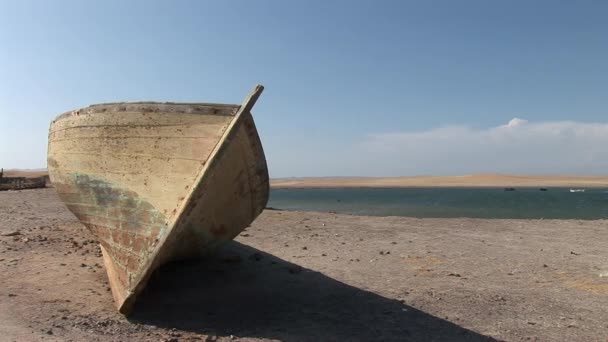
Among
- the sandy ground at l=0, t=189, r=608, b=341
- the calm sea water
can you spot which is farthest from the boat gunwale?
the calm sea water

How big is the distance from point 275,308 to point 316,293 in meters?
0.84

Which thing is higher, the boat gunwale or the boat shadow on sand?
the boat gunwale

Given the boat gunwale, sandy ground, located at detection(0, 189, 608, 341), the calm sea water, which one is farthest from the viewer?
the calm sea water

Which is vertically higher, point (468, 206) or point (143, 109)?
point (143, 109)

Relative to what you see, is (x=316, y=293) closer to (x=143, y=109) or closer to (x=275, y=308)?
(x=275, y=308)

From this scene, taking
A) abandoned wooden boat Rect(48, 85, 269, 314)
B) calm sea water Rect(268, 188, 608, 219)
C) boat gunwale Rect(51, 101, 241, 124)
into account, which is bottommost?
calm sea water Rect(268, 188, 608, 219)

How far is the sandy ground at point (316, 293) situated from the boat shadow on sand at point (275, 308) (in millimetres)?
22

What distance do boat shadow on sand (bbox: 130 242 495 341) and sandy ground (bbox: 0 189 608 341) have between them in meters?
0.02

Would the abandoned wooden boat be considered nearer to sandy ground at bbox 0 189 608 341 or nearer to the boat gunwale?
the boat gunwale

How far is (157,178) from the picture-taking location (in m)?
5.49

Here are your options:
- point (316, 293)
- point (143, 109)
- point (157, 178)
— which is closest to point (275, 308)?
point (316, 293)

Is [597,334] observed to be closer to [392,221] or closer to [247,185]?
[247,185]

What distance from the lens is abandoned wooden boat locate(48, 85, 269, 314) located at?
516 centimetres

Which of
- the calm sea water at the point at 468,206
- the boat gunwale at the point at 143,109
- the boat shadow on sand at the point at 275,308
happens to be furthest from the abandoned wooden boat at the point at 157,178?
the calm sea water at the point at 468,206
